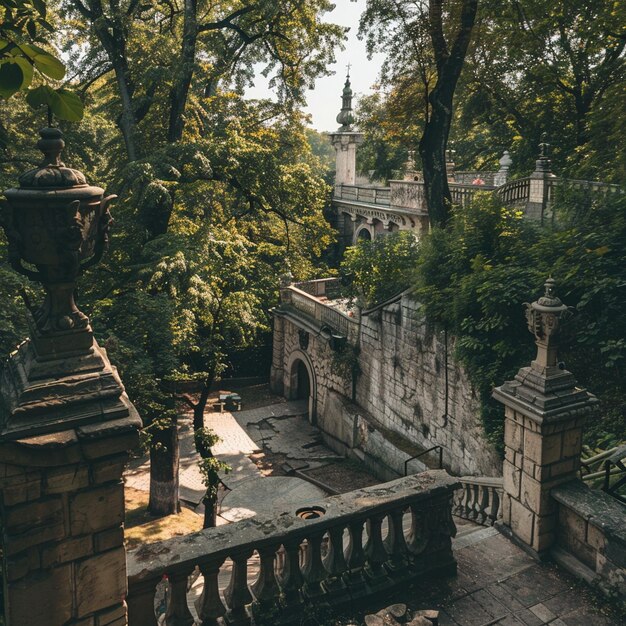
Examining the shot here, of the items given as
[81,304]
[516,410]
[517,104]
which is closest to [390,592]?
[516,410]

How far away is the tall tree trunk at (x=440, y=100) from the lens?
1450 centimetres

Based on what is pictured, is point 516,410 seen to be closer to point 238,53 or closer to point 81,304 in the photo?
point 81,304

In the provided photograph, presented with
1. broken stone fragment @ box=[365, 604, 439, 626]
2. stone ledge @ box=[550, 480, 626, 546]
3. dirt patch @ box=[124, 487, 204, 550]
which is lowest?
dirt patch @ box=[124, 487, 204, 550]

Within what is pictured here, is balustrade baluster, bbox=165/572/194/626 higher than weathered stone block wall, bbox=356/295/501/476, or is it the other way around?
balustrade baluster, bbox=165/572/194/626

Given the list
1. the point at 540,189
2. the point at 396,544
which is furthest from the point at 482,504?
the point at 540,189

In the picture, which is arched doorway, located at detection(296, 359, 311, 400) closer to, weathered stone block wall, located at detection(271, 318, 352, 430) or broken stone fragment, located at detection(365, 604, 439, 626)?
weathered stone block wall, located at detection(271, 318, 352, 430)

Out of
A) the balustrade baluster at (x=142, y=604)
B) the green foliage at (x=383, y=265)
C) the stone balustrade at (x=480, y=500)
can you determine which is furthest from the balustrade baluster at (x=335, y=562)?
the green foliage at (x=383, y=265)

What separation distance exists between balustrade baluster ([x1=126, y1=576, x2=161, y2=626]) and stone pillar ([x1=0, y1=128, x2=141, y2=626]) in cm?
31

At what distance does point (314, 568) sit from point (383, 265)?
1293 cm

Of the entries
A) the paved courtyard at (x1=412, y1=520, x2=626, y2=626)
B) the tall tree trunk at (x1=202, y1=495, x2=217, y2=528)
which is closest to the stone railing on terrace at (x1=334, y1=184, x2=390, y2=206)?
the tall tree trunk at (x1=202, y1=495, x2=217, y2=528)

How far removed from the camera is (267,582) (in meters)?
5.00

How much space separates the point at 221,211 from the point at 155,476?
8.29 m

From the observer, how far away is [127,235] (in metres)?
14.3

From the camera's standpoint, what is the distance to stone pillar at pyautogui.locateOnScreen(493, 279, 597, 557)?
5863 millimetres
